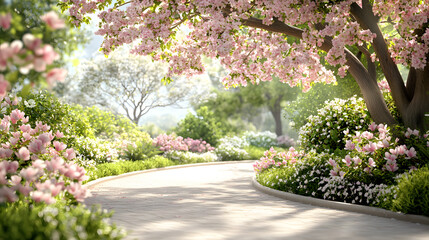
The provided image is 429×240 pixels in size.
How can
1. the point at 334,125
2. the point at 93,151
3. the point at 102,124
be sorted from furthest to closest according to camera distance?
1. the point at 102,124
2. the point at 93,151
3. the point at 334,125

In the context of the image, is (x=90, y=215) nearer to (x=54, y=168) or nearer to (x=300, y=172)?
(x=54, y=168)

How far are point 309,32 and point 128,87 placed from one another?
2938 centimetres

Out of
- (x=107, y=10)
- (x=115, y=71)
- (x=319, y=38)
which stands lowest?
(x=319, y=38)

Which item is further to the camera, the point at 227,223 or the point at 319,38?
the point at 319,38

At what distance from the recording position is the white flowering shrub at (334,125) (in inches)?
458

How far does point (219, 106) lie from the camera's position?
40.9 m

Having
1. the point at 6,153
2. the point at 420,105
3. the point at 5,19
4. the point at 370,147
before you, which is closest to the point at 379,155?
the point at 370,147

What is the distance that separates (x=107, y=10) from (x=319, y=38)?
5.37m

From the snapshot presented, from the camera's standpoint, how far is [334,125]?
11.9 metres

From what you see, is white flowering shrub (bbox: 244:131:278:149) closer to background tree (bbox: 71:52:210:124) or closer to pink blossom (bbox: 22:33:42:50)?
background tree (bbox: 71:52:210:124)

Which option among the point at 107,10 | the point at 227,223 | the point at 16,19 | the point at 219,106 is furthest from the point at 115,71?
the point at 16,19

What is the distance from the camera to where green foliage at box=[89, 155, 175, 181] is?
1323cm

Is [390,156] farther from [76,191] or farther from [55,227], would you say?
[55,227]

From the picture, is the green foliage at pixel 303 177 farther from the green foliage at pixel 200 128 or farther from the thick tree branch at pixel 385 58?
the green foliage at pixel 200 128
